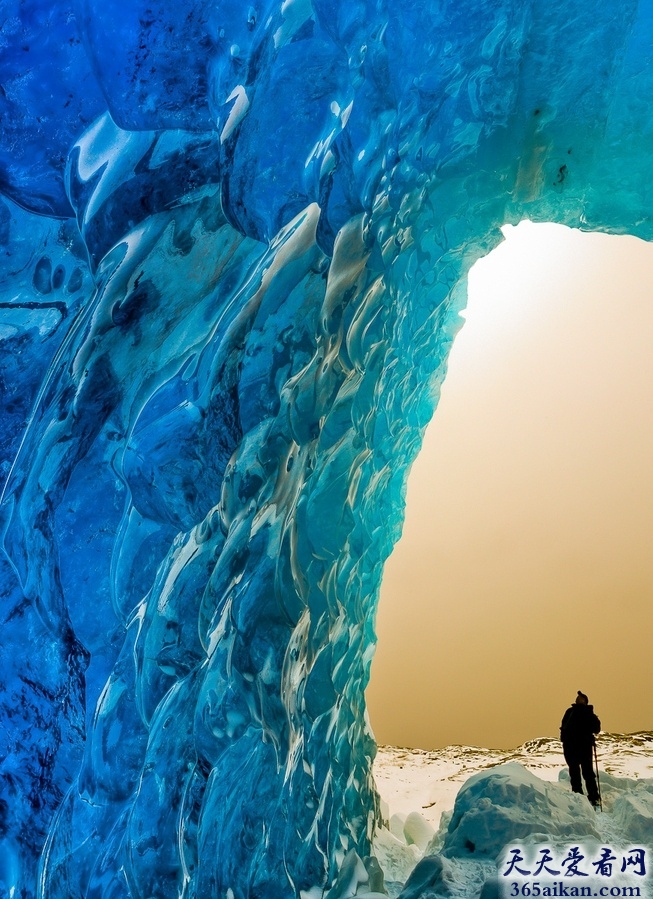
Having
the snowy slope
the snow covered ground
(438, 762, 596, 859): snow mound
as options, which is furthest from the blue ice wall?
the snowy slope

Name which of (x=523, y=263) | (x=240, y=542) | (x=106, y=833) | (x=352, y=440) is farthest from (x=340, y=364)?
(x=523, y=263)

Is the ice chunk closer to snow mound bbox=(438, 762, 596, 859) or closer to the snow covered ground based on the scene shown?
the snow covered ground

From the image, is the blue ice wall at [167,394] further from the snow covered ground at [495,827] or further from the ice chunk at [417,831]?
the ice chunk at [417,831]

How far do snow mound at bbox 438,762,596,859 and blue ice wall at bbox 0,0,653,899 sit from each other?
84 cm

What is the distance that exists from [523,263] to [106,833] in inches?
251

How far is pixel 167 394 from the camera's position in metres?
1.57

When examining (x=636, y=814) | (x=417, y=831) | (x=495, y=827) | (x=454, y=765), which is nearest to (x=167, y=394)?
(x=495, y=827)

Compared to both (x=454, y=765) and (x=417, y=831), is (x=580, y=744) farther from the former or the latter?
(x=454, y=765)

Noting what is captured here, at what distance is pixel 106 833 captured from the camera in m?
1.52

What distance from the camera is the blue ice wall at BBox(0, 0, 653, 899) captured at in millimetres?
1500

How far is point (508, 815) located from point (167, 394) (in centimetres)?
194

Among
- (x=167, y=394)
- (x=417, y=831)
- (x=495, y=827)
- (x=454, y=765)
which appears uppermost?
(x=167, y=394)

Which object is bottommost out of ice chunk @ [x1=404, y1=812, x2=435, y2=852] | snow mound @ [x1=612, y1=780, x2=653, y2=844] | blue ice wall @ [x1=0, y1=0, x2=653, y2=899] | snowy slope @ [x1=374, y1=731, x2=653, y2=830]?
ice chunk @ [x1=404, y1=812, x2=435, y2=852]

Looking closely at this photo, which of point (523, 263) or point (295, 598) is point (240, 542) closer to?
point (295, 598)
